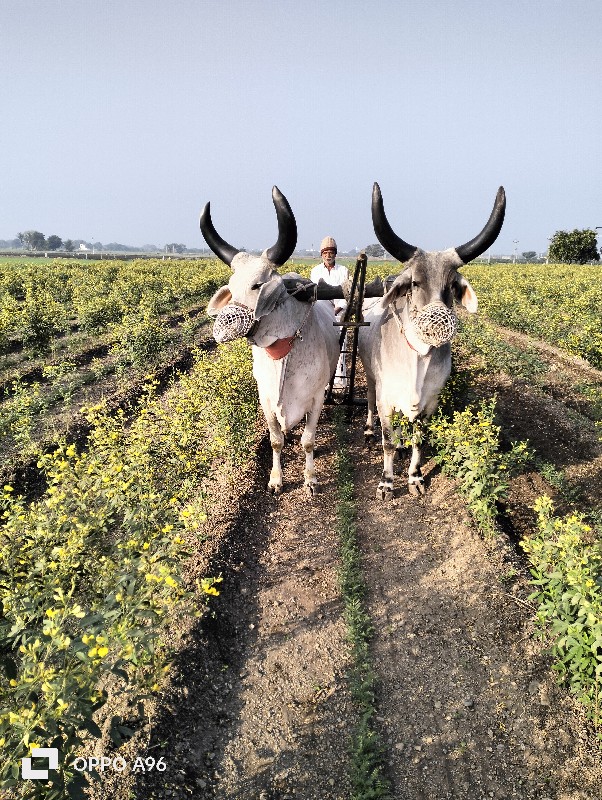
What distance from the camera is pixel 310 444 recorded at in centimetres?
629

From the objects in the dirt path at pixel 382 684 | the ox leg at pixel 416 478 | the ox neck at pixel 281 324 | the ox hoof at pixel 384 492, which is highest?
the ox neck at pixel 281 324

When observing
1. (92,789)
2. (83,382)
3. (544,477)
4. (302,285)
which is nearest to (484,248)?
(302,285)

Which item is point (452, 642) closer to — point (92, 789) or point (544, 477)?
point (92, 789)

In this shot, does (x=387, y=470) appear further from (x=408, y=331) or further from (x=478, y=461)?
(x=408, y=331)

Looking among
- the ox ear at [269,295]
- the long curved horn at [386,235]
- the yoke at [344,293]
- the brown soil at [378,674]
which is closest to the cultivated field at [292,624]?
the brown soil at [378,674]

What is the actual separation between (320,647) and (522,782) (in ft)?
5.25

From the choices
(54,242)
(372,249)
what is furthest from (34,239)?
Answer: (372,249)

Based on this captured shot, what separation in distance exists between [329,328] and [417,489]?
232cm

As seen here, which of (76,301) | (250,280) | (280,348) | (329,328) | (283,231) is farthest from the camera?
(76,301)

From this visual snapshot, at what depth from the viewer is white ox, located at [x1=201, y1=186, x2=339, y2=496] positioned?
4477 mm

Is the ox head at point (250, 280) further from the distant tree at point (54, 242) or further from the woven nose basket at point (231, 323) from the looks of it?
the distant tree at point (54, 242)

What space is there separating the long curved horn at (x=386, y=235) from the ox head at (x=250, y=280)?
0.74m

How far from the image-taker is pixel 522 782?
10.2 feet

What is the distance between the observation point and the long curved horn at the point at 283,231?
4125 millimetres
